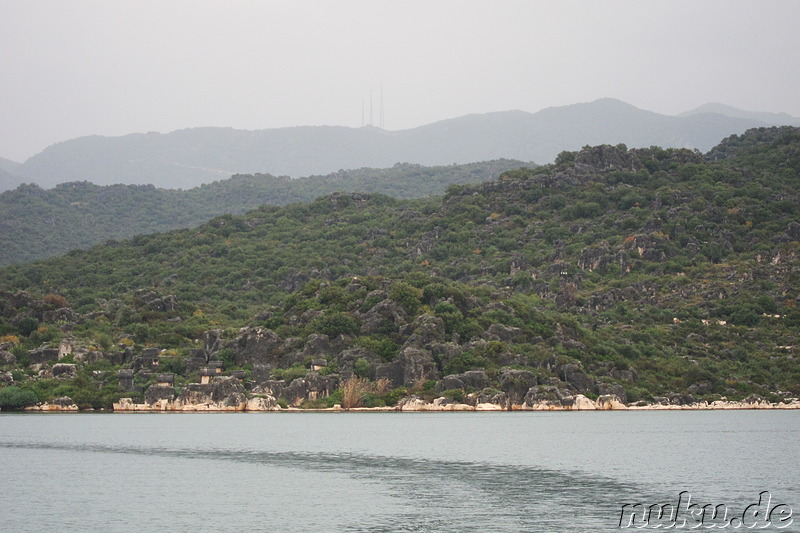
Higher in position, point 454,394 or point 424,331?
point 424,331

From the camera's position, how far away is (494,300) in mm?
120625

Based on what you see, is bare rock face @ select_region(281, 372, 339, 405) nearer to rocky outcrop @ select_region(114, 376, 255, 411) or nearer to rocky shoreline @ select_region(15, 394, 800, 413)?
rocky shoreline @ select_region(15, 394, 800, 413)

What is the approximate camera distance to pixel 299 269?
562ft

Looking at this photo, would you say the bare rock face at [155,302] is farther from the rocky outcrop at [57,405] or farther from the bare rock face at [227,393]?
the bare rock face at [227,393]

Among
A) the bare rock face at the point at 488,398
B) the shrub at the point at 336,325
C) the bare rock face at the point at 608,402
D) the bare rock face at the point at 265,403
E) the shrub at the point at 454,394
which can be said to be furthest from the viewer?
the shrub at the point at 336,325

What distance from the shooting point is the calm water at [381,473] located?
118 ft

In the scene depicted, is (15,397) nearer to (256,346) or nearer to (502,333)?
(256,346)

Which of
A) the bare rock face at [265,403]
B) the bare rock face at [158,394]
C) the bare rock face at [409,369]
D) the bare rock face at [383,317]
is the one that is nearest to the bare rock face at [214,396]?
the bare rock face at [158,394]

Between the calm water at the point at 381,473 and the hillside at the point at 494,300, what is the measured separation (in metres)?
21.5

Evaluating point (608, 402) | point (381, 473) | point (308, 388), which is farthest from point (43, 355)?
point (381, 473)

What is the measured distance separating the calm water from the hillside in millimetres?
21512

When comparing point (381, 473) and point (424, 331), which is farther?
point (424, 331)

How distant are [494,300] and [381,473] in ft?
239

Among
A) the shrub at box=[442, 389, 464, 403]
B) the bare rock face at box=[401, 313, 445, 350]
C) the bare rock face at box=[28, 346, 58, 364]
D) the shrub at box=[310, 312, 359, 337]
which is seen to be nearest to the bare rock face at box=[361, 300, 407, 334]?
the shrub at box=[310, 312, 359, 337]
